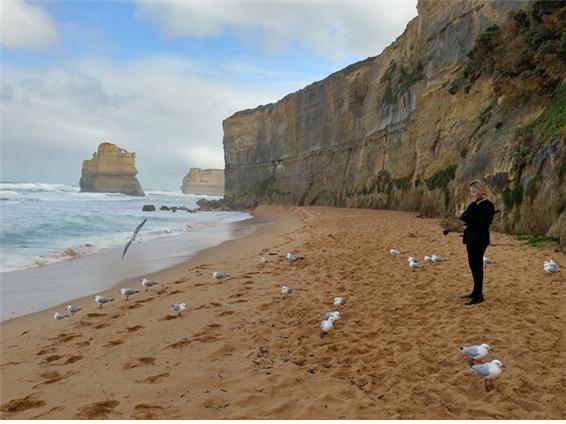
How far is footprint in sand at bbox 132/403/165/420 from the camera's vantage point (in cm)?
323

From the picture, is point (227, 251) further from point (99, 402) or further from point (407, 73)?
point (407, 73)

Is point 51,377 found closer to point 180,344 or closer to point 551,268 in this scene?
point 180,344

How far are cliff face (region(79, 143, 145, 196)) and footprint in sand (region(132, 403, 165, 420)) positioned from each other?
127 m

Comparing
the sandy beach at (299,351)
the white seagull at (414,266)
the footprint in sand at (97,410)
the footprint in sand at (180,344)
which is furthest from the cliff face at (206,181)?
the footprint in sand at (97,410)

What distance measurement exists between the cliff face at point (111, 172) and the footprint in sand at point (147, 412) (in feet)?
415

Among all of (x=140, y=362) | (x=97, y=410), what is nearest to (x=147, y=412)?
(x=97, y=410)

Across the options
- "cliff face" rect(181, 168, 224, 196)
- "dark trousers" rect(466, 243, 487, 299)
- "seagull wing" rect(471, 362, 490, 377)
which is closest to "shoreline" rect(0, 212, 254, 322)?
"seagull wing" rect(471, 362, 490, 377)

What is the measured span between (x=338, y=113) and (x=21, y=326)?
4121 centimetres

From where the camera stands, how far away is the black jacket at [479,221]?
6000mm

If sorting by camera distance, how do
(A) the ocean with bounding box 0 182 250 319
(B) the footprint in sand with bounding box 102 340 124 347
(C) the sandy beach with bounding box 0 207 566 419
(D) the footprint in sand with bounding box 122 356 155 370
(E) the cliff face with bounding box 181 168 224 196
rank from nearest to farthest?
(C) the sandy beach with bounding box 0 207 566 419 < (D) the footprint in sand with bounding box 122 356 155 370 < (B) the footprint in sand with bounding box 102 340 124 347 < (A) the ocean with bounding box 0 182 250 319 < (E) the cliff face with bounding box 181 168 224 196

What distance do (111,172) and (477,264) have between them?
127257 mm

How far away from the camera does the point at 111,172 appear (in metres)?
120

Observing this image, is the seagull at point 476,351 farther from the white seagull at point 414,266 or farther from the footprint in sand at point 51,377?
the white seagull at point 414,266

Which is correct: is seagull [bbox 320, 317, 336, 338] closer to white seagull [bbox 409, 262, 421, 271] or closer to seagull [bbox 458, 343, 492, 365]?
seagull [bbox 458, 343, 492, 365]
